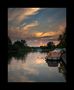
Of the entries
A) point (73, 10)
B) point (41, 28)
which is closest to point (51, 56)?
point (41, 28)

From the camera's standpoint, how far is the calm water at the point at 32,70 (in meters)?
3.74

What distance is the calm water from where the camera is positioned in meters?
3.74

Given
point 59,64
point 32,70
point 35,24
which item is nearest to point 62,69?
point 59,64

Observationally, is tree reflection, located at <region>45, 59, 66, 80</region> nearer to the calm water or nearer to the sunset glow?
the calm water

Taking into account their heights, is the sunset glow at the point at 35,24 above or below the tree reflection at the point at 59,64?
above

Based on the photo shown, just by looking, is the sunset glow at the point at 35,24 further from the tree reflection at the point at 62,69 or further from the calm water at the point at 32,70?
the tree reflection at the point at 62,69

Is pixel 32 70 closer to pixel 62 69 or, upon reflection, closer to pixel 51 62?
pixel 51 62

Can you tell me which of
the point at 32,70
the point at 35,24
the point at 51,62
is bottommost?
the point at 32,70

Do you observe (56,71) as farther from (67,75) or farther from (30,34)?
(30,34)

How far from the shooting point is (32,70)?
3.74m

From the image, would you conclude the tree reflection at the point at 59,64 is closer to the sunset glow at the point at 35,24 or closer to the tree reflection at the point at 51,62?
the tree reflection at the point at 51,62

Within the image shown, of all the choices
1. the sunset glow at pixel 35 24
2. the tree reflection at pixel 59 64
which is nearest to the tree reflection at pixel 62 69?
the tree reflection at pixel 59 64

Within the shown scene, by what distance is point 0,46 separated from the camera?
12.1 feet
